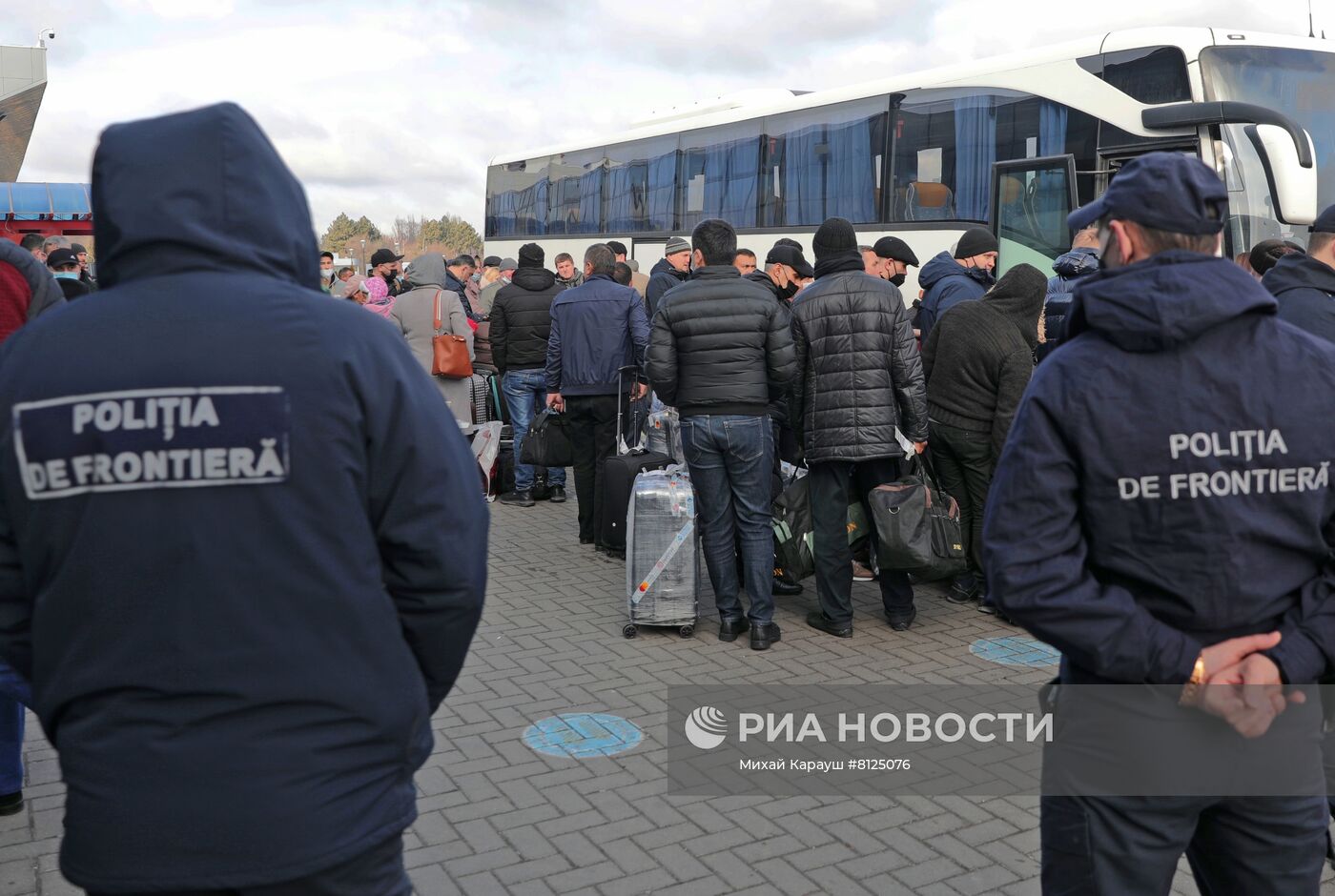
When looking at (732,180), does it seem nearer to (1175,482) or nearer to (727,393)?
(727,393)

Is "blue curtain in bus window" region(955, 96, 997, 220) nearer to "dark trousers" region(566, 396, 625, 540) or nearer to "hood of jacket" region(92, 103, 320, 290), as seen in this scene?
"dark trousers" region(566, 396, 625, 540)

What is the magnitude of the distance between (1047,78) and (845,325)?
23.0ft

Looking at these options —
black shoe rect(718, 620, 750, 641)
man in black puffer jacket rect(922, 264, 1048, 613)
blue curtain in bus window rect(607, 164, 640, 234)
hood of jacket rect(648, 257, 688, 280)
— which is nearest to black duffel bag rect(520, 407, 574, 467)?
hood of jacket rect(648, 257, 688, 280)

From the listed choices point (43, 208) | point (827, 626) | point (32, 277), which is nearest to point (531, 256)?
point (827, 626)

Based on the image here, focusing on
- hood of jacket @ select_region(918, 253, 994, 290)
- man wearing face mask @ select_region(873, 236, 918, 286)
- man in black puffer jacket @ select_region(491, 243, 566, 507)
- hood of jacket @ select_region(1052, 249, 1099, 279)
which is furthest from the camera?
man in black puffer jacket @ select_region(491, 243, 566, 507)

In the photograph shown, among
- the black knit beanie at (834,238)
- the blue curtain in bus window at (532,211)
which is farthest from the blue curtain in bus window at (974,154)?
the blue curtain in bus window at (532,211)

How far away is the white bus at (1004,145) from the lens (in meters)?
10.0

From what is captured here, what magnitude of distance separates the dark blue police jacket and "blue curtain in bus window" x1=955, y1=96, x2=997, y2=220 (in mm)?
10627

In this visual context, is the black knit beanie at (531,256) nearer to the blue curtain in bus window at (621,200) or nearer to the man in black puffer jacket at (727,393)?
the man in black puffer jacket at (727,393)

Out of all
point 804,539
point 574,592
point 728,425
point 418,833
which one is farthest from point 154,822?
point 574,592

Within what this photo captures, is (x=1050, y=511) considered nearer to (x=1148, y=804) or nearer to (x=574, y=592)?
(x=1148, y=804)

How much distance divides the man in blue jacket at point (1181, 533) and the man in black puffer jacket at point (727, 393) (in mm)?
3704

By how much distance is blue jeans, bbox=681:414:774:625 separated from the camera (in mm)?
6047

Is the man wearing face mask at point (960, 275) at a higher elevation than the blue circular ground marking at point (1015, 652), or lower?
higher
